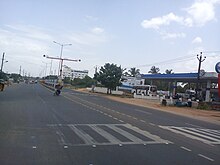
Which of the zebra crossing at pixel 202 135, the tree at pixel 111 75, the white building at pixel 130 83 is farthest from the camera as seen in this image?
the white building at pixel 130 83

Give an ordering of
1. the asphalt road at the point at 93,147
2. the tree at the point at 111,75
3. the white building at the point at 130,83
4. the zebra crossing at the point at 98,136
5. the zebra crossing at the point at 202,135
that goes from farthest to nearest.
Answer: the white building at the point at 130,83, the tree at the point at 111,75, the zebra crossing at the point at 202,135, the zebra crossing at the point at 98,136, the asphalt road at the point at 93,147

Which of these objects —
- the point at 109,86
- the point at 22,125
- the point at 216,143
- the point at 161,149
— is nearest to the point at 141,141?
the point at 161,149

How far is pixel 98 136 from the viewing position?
1288 cm

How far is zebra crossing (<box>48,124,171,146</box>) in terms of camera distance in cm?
1155

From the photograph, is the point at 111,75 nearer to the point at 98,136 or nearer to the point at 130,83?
the point at 130,83

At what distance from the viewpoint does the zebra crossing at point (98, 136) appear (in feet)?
37.9

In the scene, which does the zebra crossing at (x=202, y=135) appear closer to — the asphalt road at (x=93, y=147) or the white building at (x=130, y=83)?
the asphalt road at (x=93, y=147)

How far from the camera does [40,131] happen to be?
13461mm

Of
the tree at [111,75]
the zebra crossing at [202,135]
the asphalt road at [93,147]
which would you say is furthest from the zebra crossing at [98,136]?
the tree at [111,75]

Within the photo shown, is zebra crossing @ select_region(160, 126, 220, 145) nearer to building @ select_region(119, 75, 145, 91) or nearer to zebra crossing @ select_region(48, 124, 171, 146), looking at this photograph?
zebra crossing @ select_region(48, 124, 171, 146)

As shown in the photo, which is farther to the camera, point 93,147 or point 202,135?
point 202,135

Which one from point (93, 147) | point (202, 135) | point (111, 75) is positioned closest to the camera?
point (93, 147)

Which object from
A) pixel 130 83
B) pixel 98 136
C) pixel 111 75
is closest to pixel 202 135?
pixel 98 136

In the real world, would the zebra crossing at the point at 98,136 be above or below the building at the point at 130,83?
below
